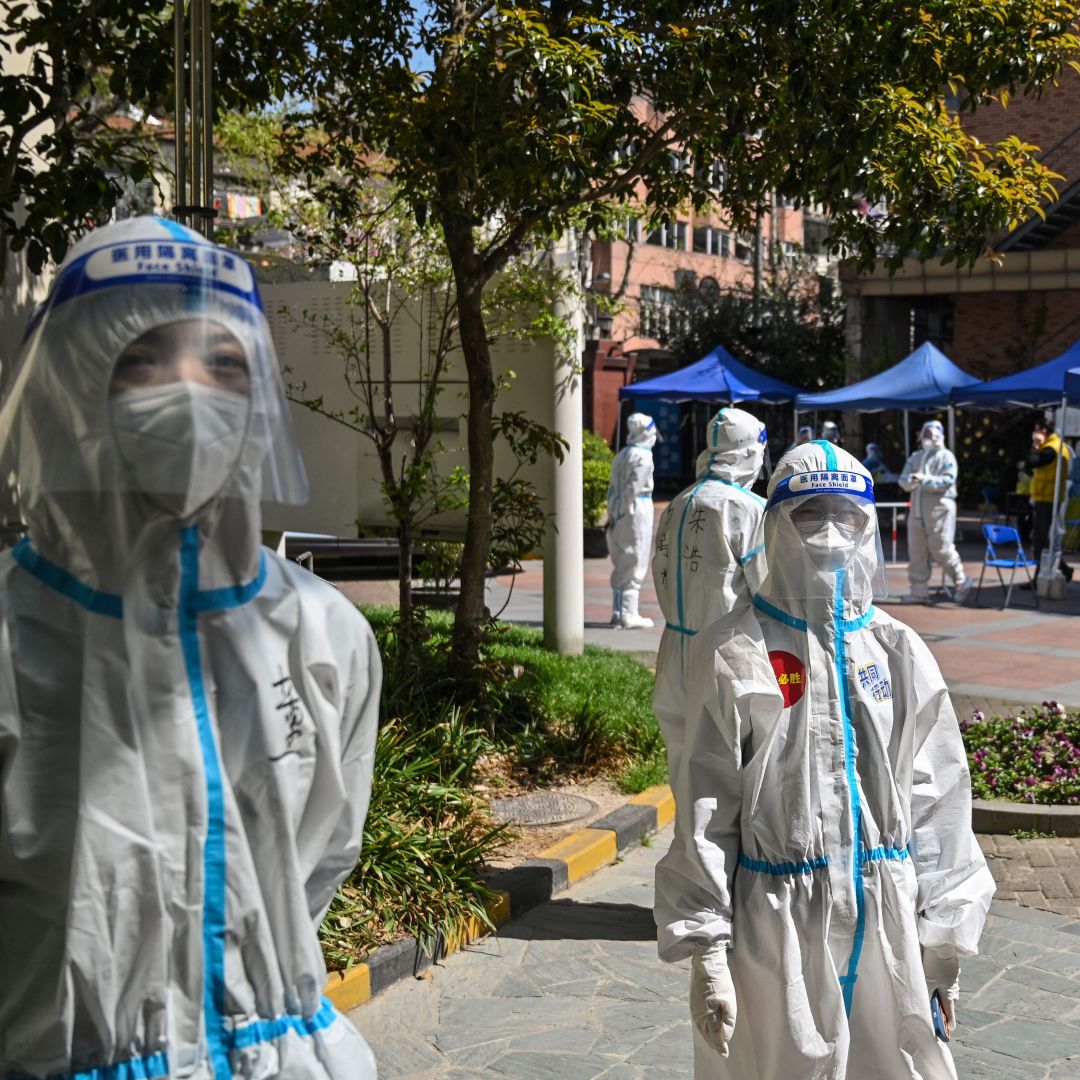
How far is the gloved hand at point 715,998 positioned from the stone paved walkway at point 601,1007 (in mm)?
1684

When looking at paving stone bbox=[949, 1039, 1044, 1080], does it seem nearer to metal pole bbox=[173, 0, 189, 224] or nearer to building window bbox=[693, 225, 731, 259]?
metal pole bbox=[173, 0, 189, 224]

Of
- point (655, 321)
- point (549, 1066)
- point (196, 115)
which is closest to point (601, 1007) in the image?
point (549, 1066)

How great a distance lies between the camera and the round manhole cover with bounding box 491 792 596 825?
23.7 feet

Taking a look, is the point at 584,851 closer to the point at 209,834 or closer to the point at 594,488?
the point at 209,834

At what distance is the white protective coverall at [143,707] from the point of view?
1849mm

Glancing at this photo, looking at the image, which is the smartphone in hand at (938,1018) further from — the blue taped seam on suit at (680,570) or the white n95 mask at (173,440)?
the blue taped seam on suit at (680,570)

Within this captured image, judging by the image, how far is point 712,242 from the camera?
1912 inches

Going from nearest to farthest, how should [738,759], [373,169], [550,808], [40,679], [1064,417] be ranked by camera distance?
[40,679], [738,759], [550,808], [373,169], [1064,417]

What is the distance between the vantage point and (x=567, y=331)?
10094mm

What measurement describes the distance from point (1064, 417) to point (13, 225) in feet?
42.3

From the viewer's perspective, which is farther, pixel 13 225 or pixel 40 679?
pixel 13 225

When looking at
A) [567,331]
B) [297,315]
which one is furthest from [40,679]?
[297,315]

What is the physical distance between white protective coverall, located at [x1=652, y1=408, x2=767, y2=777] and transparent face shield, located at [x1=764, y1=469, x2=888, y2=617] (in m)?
2.65

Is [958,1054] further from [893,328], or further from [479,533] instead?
[893,328]
